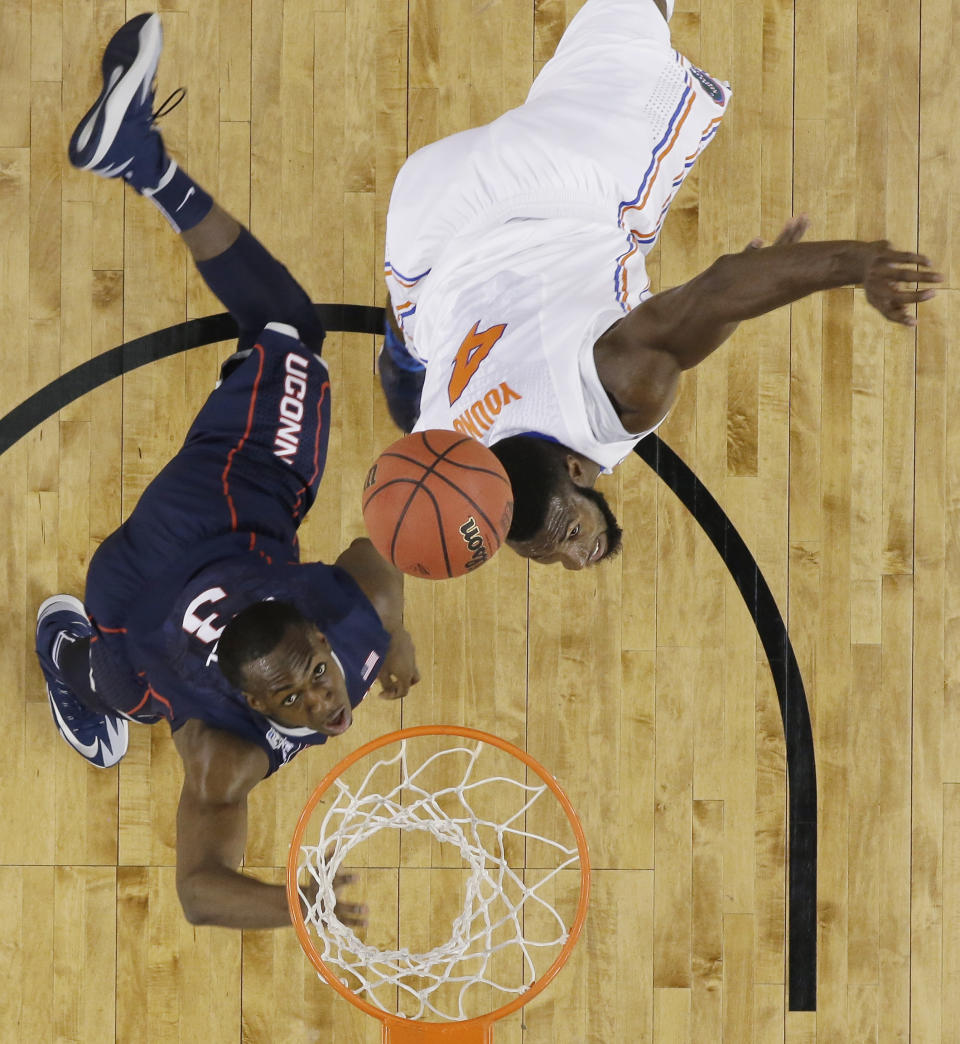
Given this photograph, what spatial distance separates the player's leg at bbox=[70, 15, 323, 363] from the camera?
9.96 ft

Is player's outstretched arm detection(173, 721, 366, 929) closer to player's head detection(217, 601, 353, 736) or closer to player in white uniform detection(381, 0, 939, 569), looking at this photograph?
player's head detection(217, 601, 353, 736)

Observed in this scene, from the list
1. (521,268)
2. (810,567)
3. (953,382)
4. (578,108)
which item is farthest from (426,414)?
(953,382)

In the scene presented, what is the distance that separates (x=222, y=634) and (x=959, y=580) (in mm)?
2689

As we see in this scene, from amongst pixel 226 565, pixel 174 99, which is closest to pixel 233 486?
pixel 226 565

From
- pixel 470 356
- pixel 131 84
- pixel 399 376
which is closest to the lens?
pixel 470 356

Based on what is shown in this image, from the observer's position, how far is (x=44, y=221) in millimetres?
3557

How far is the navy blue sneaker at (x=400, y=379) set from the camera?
128 inches

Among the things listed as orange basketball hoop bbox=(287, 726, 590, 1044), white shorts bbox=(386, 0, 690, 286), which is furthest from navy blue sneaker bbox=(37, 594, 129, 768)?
white shorts bbox=(386, 0, 690, 286)

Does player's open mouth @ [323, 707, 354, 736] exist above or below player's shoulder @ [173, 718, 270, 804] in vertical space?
above

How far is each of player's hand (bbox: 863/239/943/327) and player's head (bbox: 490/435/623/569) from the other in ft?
2.82

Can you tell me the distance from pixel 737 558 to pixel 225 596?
1900mm

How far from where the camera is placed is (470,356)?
2.54 m

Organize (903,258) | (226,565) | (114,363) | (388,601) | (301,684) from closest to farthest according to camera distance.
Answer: (903,258), (301,684), (226,565), (388,601), (114,363)

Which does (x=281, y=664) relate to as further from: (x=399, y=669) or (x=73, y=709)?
(x=73, y=709)
